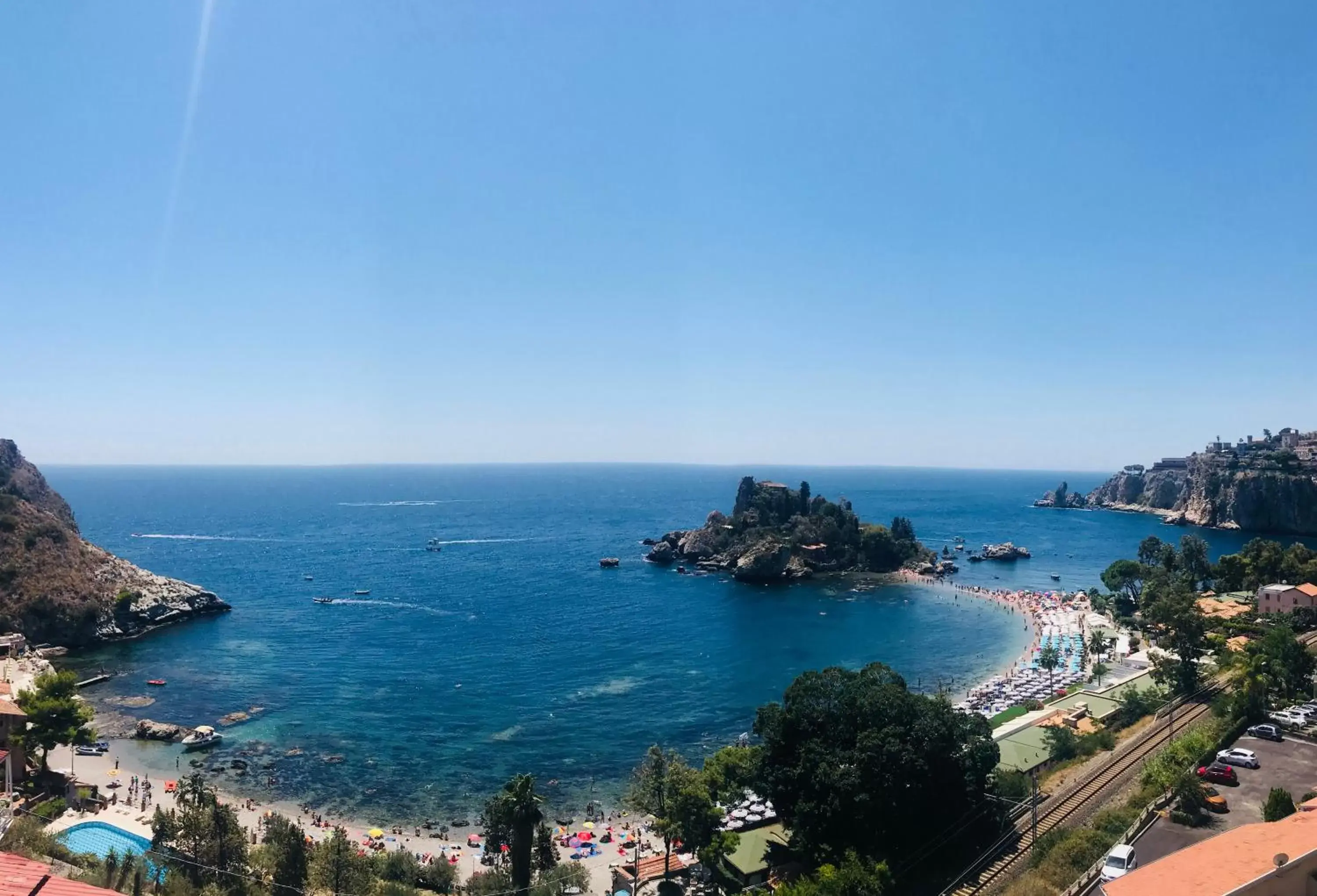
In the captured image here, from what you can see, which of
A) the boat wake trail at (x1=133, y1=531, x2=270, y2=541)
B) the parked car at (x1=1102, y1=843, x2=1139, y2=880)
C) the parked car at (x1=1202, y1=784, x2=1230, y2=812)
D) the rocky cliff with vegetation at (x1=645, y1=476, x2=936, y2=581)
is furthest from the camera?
the boat wake trail at (x1=133, y1=531, x2=270, y2=541)

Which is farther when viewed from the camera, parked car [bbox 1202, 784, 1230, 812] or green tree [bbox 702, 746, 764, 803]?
green tree [bbox 702, 746, 764, 803]

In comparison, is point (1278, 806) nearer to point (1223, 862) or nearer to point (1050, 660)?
point (1223, 862)

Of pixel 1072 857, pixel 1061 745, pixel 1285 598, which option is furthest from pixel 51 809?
pixel 1285 598

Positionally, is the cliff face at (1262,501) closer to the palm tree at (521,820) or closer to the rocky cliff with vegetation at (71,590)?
the palm tree at (521,820)

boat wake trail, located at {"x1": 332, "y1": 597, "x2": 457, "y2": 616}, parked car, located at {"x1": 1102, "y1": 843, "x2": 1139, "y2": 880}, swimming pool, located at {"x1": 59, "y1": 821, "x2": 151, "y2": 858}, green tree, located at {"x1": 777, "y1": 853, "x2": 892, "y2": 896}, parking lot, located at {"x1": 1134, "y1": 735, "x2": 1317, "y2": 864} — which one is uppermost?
parked car, located at {"x1": 1102, "y1": 843, "x2": 1139, "y2": 880}

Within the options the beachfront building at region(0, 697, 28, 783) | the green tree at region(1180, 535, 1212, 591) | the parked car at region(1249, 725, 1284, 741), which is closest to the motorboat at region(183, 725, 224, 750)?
the beachfront building at region(0, 697, 28, 783)

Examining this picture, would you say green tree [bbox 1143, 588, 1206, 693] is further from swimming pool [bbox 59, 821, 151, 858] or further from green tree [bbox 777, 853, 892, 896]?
swimming pool [bbox 59, 821, 151, 858]
